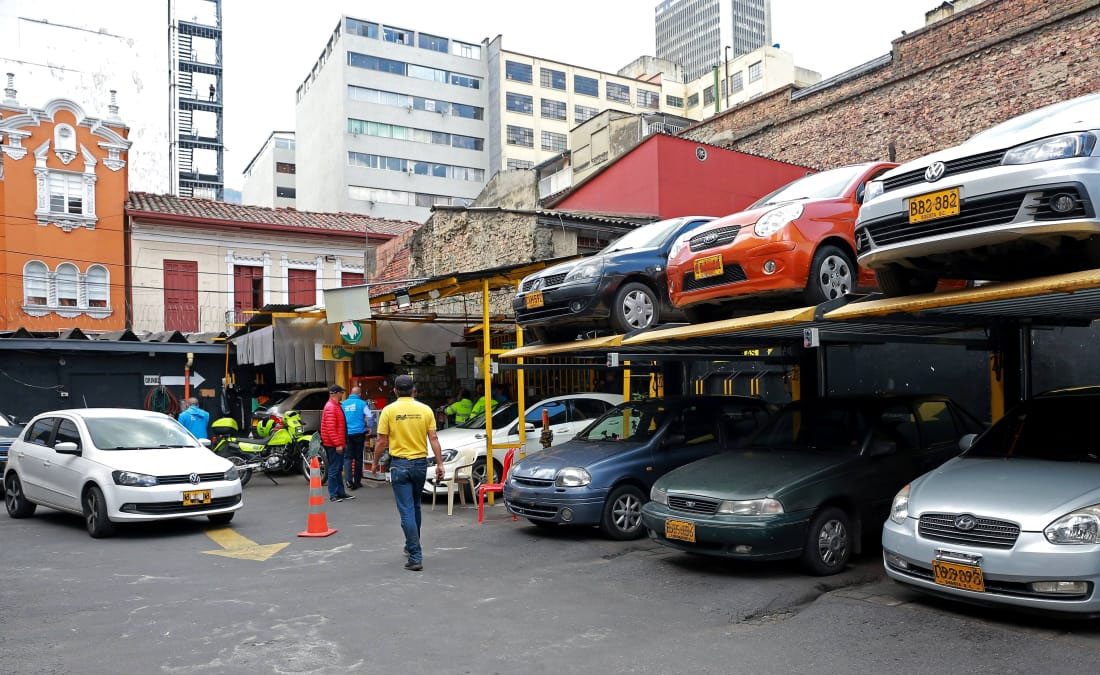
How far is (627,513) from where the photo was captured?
9.23 metres

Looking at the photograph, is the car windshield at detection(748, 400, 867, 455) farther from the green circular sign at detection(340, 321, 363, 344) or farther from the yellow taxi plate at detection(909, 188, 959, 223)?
the green circular sign at detection(340, 321, 363, 344)

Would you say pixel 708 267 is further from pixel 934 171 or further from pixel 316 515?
pixel 316 515

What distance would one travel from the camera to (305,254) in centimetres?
3147

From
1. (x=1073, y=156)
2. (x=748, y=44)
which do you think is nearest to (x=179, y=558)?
(x=1073, y=156)

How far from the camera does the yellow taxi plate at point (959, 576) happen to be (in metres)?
5.55

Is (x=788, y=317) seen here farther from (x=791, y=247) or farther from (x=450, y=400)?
(x=450, y=400)

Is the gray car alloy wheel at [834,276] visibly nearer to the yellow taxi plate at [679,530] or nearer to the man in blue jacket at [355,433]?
the yellow taxi plate at [679,530]

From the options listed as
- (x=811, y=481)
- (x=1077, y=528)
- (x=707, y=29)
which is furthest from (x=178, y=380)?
(x=707, y=29)

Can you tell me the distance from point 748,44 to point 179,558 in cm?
14732

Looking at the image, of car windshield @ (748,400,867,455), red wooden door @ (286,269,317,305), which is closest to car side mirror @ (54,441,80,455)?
car windshield @ (748,400,867,455)

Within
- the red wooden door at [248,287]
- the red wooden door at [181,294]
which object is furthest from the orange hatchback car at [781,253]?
the red wooden door at [181,294]

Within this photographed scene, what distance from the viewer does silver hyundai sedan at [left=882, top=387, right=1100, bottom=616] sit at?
5301mm

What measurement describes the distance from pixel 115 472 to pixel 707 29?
146 metres

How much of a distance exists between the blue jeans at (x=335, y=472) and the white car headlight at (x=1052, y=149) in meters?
10.1
